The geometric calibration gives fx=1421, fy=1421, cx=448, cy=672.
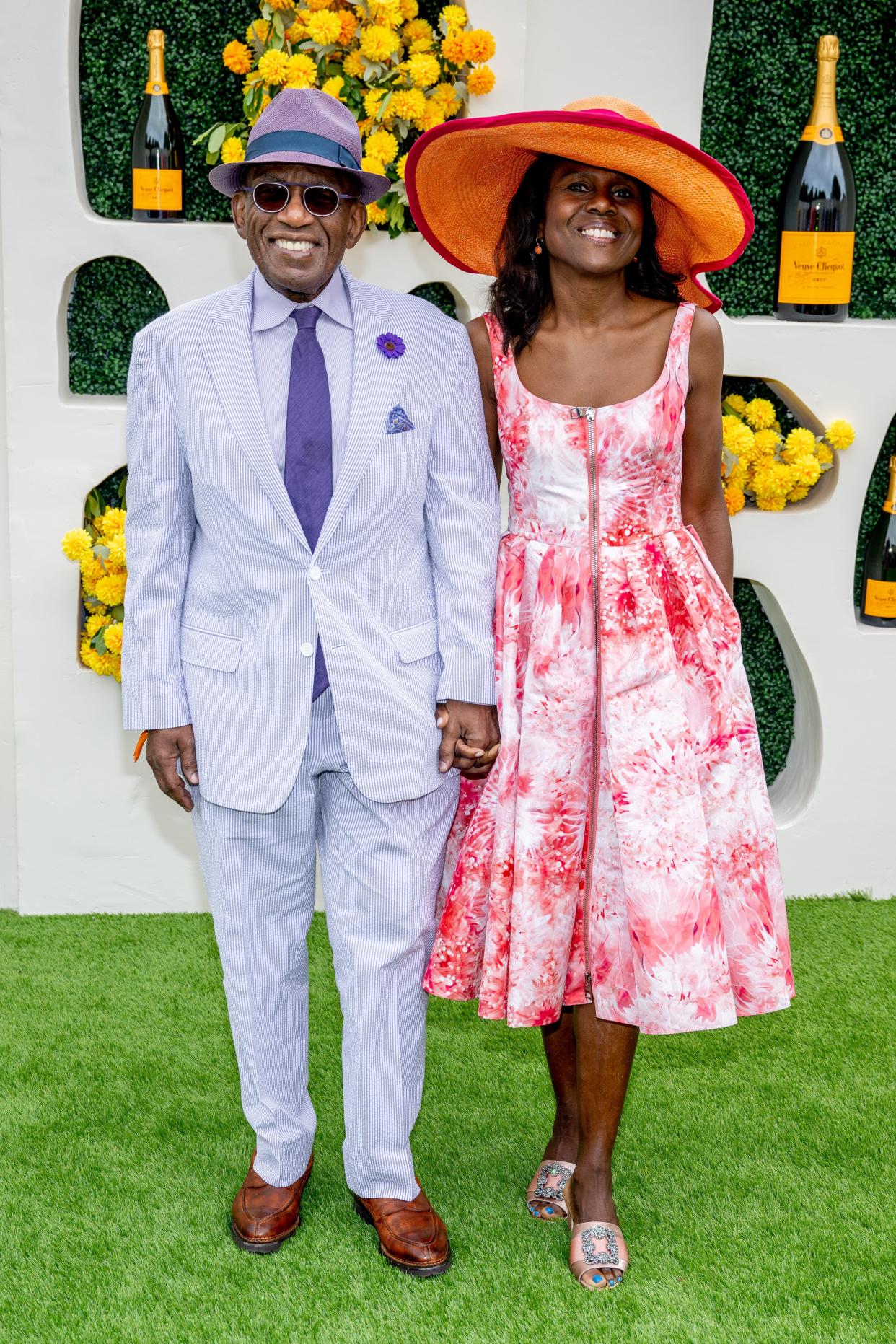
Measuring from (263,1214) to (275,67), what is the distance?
2303 millimetres

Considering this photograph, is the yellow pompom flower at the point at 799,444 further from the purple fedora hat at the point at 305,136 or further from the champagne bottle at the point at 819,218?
the purple fedora hat at the point at 305,136

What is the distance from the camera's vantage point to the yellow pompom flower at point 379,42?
3.04 metres

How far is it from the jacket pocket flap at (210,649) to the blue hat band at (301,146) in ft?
2.12

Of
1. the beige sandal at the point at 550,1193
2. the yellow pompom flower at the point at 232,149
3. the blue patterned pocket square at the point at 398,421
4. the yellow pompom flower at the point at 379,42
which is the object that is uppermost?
the yellow pompom flower at the point at 379,42

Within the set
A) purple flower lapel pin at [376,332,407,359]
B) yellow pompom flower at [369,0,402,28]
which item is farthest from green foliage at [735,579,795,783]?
purple flower lapel pin at [376,332,407,359]

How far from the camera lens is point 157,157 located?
3.34 meters

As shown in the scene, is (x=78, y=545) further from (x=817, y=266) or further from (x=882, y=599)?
(x=882, y=599)

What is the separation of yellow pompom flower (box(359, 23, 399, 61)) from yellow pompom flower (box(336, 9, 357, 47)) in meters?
0.03

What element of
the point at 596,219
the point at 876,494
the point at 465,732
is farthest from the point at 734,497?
the point at 465,732

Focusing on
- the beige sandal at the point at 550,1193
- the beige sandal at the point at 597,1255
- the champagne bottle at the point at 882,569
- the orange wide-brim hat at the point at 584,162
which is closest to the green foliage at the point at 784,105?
the champagne bottle at the point at 882,569

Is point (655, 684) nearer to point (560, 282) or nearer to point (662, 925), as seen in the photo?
point (662, 925)

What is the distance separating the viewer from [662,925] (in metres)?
1.98

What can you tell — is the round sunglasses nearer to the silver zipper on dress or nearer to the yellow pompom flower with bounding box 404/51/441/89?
the silver zipper on dress

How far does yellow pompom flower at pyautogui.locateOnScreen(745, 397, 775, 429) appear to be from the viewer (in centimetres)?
344
